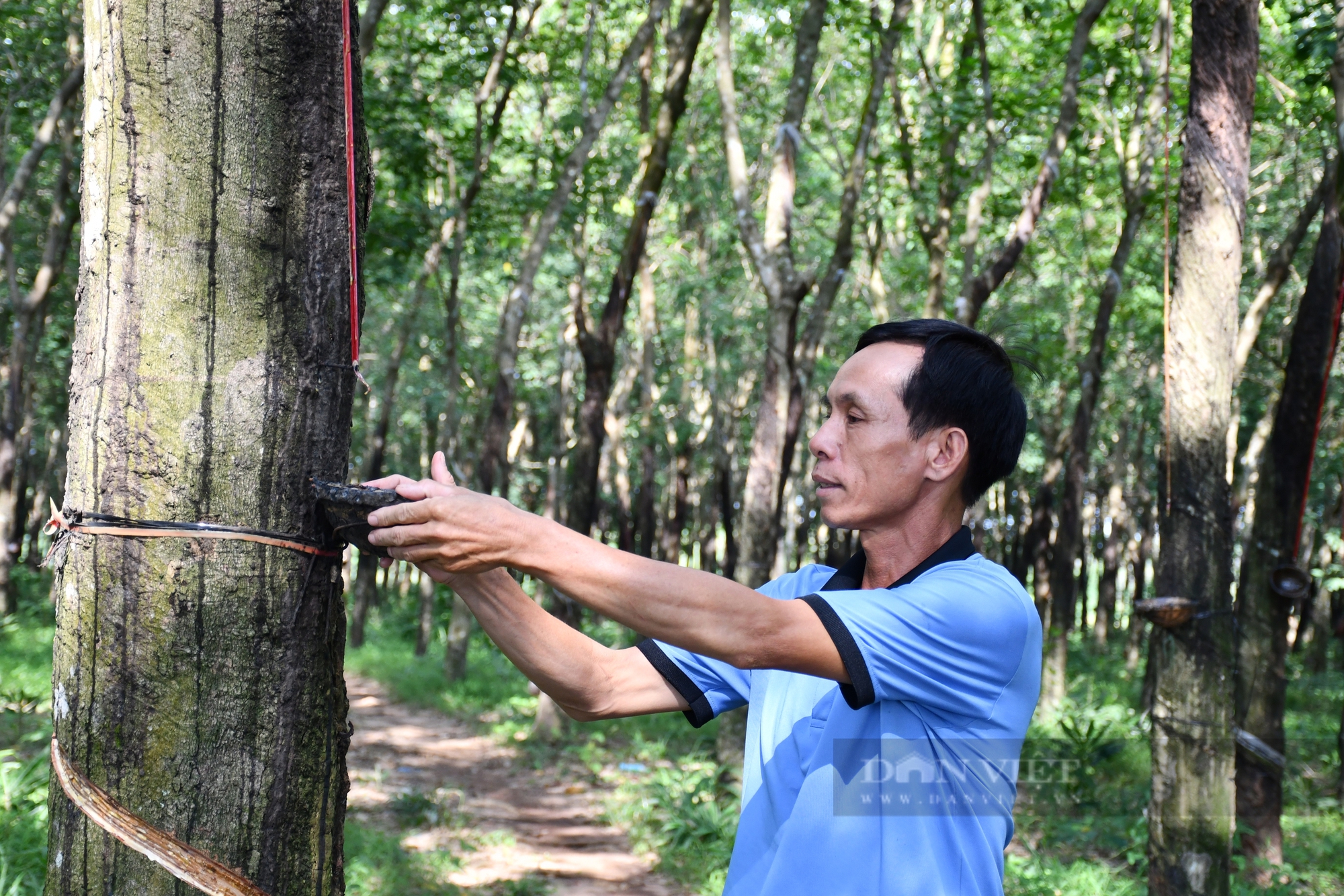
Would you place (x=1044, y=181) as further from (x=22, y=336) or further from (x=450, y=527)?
(x=22, y=336)

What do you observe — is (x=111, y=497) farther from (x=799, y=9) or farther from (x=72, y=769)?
(x=799, y=9)

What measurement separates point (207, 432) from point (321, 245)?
333 millimetres

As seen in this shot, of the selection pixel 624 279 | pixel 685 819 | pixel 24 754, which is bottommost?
pixel 685 819

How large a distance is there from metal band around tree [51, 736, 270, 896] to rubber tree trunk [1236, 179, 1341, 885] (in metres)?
5.69

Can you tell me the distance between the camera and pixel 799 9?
11.7 m

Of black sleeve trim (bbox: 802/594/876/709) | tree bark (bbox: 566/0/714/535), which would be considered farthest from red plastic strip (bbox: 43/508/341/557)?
tree bark (bbox: 566/0/714/535)

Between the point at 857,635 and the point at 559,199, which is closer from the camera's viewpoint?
the point at 857,635

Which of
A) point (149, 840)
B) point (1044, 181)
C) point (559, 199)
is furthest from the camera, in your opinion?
point (559, 199)

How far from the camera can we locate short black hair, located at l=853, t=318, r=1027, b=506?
187cm

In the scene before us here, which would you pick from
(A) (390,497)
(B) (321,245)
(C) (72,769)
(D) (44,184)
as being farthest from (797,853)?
(D) (44,184)

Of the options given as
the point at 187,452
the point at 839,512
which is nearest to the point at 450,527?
the point at 187,452

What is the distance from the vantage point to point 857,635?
60.9 inches

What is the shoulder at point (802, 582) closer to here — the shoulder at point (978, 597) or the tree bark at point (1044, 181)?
the shoulder at point (978, 597)

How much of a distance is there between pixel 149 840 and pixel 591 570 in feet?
2.34
